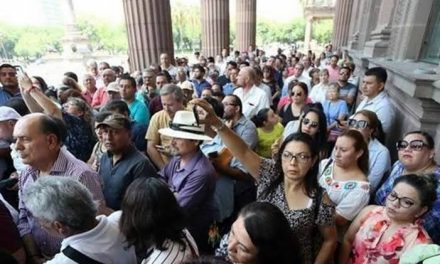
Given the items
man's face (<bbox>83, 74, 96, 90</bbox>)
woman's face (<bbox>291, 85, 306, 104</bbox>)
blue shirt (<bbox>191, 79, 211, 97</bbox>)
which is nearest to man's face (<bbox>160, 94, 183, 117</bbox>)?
woman's face (<bbox>291, 85, 306, 104</bbox>)

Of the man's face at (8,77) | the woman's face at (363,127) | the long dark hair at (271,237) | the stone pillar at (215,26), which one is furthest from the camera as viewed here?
the stone pillar at (215,26)

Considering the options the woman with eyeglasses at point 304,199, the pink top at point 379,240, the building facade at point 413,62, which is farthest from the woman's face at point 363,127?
the woman with eyeglasses at point 304,199

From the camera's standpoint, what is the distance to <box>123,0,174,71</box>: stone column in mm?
6219

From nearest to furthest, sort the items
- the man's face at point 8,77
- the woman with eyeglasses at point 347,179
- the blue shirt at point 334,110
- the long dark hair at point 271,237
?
the long dark hair at point 271,237 → the woman with eyeglasses at point 347,179 → the man's face at point 8,77 → the blue shirt at point 334,110

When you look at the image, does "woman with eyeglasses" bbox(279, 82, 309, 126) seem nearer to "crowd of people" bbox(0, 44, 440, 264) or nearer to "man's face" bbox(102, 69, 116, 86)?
"crowd of people" bbox(0, 44, 440, 264)

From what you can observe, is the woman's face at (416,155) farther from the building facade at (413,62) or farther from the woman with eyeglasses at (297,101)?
the woman with eyeglasses at (297,101)

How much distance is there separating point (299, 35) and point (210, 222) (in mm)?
61128

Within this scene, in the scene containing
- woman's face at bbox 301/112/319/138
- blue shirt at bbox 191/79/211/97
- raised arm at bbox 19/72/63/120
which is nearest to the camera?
woman's face at bbox 301/112/319/138

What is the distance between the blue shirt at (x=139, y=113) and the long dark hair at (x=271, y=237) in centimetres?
282

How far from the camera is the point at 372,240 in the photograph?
1.72 metres

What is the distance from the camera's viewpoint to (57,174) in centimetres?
194

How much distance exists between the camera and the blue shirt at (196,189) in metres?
2.09

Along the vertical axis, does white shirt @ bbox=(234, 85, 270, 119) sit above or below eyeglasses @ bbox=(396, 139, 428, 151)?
below

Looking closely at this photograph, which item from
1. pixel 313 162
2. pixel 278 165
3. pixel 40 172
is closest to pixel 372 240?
pixel 313 162
